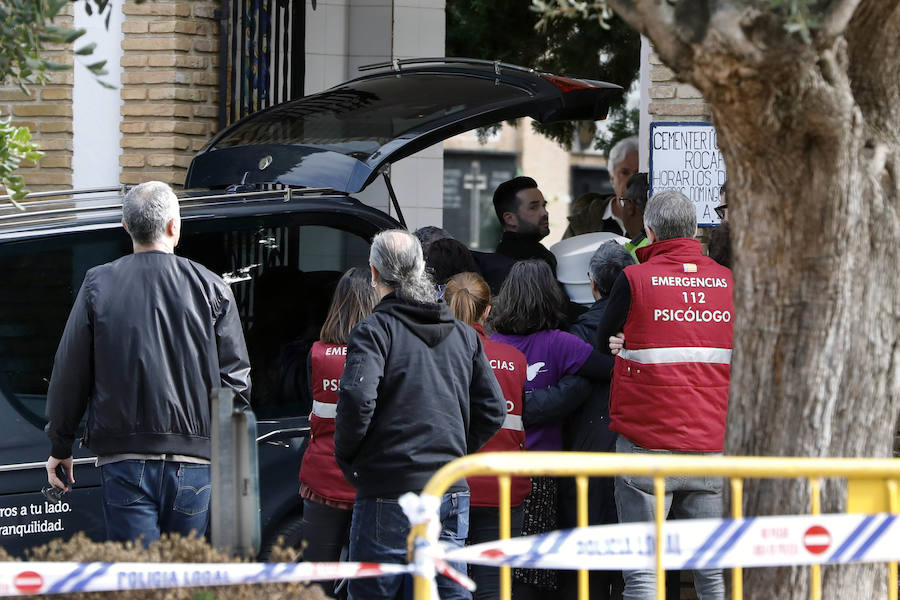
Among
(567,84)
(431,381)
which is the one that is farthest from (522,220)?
(431,381)

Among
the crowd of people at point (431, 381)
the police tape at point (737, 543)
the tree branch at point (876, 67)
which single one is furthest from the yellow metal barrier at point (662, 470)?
the crowd of people at point (431, 381)

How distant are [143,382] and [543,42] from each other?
719cm

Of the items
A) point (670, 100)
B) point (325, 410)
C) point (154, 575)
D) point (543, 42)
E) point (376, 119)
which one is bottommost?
point (154, 575)

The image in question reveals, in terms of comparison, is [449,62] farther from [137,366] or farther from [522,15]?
[522,15]

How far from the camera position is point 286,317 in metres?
5.38

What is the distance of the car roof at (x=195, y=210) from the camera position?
4918 mm

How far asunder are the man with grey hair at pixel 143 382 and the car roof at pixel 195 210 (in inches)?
21.0

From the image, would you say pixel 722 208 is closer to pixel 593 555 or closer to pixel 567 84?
pixel 567 84

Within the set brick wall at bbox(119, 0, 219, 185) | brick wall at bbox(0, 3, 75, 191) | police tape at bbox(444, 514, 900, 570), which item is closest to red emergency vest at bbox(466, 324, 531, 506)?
police tape at bbox(444, 514, 900, 570)

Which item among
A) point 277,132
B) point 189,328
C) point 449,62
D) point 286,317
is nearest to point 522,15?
point 449,62

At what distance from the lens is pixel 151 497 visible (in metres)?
4.42

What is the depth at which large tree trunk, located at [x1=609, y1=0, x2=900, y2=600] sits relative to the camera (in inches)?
125

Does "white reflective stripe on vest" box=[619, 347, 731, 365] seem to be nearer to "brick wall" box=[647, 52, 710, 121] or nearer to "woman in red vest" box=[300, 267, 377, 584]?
"woman in red vest" box=[300, 267, 377, 584]

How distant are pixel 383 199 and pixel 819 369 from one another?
5.66 meters
